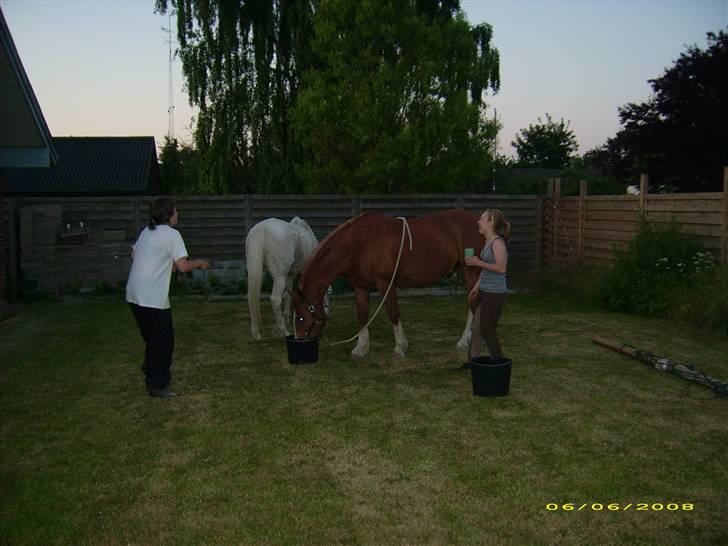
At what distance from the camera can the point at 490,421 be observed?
5648 millimetres

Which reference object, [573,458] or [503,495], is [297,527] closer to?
[503,495]

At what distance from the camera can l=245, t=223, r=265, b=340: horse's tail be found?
9086mm

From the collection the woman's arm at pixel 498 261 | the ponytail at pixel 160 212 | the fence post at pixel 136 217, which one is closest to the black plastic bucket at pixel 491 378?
the woman's arm at pixel 498 261

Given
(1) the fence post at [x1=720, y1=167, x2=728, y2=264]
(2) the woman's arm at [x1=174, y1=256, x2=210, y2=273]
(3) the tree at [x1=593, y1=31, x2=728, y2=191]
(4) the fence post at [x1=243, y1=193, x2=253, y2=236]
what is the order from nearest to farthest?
(2) the woman's arm at [x1=174, y1=256, x2=210, y2=273] < (1) the fence post at [x1=720, y1=167, x2=728, y2=264] < (4) the fence post at [x1=243, y1=193, x2=253, y2=236] < (3) the tree at [x1=593, y1=31, x2=728, y2=191]

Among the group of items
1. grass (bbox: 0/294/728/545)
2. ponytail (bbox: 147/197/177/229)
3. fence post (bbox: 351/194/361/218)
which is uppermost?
fence post (bbox: 351/194/361/218)

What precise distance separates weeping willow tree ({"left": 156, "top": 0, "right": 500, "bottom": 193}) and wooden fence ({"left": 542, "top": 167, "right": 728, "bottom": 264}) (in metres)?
2.66

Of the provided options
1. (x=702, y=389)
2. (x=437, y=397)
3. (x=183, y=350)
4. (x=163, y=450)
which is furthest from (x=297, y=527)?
(x=183, y=350)

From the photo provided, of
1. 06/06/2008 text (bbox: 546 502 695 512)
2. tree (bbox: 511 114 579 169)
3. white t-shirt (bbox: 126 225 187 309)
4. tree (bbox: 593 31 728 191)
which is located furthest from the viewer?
tree (bbox: 511 114 579 169)

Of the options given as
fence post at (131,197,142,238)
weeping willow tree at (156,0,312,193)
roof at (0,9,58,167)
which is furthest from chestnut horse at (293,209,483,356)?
weeping willow tree at (156,0,312,193)

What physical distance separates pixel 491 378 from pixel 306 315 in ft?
8.07

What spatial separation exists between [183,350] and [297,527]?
543cm

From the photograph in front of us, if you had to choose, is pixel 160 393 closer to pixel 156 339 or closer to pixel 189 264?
pixel 156 339

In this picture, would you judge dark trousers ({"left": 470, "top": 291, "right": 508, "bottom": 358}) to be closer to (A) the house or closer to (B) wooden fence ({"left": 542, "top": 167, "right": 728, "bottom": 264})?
(B) wooden fence ({"left": 542, "top": 167, "right": 728, "bottom": 264})

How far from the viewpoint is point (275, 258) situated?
31.6 feet
